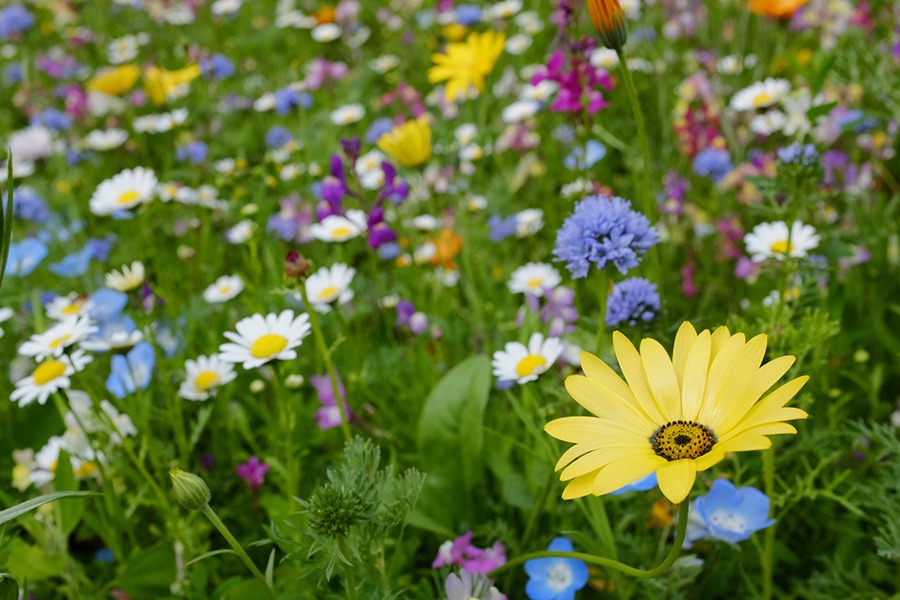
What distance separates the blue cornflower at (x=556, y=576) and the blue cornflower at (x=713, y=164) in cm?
102

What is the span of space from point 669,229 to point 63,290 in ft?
4.49

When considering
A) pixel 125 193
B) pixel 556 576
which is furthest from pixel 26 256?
pixel 556 576

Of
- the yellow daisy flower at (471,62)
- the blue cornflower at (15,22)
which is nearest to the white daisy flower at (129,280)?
the yellow daisy flower at (471,62)

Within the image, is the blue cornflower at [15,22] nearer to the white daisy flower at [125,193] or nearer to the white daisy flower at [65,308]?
the white daisy flower at [125,193]

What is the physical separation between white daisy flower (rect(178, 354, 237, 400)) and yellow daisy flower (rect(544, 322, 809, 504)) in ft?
2.28

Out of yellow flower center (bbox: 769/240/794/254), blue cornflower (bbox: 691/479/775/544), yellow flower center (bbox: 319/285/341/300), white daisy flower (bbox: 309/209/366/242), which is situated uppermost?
yellow flower center (bbox: 769/240/794/254)

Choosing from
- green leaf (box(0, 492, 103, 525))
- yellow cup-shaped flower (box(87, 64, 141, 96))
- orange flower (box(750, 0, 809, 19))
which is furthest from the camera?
yellow cup-shaped flower (box(87, 64, 141, 96))

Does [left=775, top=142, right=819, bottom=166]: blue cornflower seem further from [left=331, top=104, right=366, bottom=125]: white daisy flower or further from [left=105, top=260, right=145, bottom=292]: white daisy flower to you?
[left=331, top=104, right=366, bottom=125]: white daisy flower

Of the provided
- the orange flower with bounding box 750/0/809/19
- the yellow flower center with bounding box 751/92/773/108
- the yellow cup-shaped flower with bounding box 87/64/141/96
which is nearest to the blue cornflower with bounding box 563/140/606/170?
the yellow flower center with bounding box 751/92/773/108

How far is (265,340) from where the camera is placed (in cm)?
103

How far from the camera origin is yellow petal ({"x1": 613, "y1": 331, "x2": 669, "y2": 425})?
691 mm

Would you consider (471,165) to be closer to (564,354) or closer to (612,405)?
(564,354)

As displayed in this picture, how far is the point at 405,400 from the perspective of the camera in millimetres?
1355

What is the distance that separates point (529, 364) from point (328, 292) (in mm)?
373
